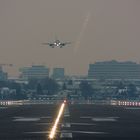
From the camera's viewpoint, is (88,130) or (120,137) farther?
(88,130)

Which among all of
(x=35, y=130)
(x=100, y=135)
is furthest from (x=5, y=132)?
(x=100, y=135)

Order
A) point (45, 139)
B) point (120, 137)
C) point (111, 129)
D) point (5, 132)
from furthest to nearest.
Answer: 1. point (111, 129)
2. point (5, 132)
3. point (120, 137)
4. point (45, 139)

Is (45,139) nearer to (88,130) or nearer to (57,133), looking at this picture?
(57,133)

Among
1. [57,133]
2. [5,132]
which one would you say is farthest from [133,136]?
[5,132]

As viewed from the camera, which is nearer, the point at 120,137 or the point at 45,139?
the point at 45,139

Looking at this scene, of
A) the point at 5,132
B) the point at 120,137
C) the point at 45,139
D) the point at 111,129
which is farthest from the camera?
A: the point at 111,129

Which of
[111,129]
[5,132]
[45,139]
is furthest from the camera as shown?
[111,129]

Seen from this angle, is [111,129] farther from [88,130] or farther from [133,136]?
[133,136]
